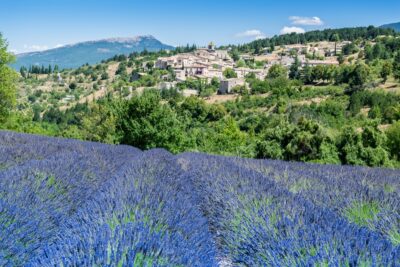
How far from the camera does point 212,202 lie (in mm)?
5340

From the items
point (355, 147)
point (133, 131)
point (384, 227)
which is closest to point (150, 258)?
point (384, 227)

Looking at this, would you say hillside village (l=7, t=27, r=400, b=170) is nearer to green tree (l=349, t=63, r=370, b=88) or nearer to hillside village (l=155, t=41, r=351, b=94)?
green tree (l=349, t=63, r=370, b=88)

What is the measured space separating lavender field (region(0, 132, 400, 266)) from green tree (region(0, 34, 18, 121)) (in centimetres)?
1667

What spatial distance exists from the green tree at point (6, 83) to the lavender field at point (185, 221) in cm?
1667

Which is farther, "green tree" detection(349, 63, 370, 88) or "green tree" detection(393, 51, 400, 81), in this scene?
"green tree" detection(349, 63, 370, 88)

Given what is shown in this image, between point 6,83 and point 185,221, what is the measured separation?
21183mm

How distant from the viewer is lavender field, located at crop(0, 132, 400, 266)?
273cm

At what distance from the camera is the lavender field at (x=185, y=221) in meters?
2.73

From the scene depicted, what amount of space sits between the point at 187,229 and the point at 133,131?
15903mm

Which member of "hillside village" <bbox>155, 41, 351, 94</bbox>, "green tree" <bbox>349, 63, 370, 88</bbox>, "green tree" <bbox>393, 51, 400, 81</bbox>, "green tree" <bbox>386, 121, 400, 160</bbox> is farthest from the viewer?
"hillside village" <bbox>155, 41, 351, 94</bbox>

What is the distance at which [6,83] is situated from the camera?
21.4m

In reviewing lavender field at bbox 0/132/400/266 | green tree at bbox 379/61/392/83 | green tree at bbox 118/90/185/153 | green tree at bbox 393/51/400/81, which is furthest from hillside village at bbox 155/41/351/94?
lavender field at bbox 0/132/400/266

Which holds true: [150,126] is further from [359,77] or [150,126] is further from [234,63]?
[234,63]

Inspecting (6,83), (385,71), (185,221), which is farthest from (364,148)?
(385,71)
